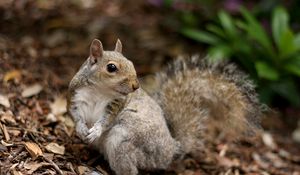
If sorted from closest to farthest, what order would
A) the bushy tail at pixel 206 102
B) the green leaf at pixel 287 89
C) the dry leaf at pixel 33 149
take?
the dry leaf at pixel 33 149
the bushy tail at pixel 206 102
the green leaf at pixel 287 89

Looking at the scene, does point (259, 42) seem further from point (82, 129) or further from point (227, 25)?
point (82, 129)

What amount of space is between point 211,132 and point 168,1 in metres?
1.33

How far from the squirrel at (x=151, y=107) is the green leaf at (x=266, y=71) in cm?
62

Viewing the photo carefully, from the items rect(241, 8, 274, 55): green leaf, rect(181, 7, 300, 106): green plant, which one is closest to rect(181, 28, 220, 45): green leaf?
rect(181, 7, 300, 106): green plant

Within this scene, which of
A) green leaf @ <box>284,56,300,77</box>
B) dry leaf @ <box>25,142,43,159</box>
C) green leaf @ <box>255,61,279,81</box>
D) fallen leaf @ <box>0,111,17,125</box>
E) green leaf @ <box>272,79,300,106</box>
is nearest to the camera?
dry leaf @ <box>25,142,43,159</box>

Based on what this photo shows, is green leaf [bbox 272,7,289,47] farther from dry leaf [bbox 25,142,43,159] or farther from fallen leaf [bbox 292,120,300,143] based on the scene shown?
dry leaf [bbox 25,142,43,159]

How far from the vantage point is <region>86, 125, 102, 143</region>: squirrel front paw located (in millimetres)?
3197

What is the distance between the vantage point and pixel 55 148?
11.5ft

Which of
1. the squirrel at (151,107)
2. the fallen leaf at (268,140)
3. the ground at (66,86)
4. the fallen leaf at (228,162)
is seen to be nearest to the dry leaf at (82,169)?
the ground at (66,86)

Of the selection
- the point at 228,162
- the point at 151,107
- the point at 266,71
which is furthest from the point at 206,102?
the point at 266,71

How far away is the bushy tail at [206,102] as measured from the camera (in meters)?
3.71

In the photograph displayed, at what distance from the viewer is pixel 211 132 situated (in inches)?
180

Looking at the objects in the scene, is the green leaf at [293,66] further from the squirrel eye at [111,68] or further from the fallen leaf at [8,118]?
the fallen leaf at [8,118]

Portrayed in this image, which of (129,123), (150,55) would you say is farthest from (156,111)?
(150,55)
